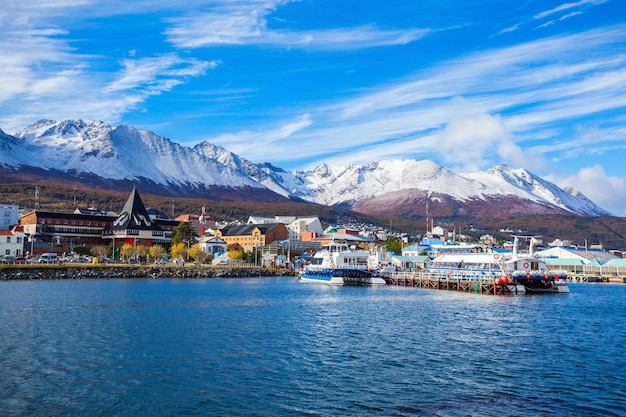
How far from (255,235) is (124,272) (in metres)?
54.5

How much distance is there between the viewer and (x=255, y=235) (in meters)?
127

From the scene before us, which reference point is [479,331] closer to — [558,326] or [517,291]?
[558,326]

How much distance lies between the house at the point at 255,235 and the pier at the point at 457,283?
54209 millimetres

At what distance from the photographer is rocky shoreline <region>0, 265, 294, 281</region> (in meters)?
65.2

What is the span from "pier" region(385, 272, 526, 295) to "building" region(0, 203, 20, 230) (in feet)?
256

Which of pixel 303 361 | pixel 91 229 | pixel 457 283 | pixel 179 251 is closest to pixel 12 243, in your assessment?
pixel 91 229

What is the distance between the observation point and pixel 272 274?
92000mm

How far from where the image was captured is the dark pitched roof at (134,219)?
10781 cm

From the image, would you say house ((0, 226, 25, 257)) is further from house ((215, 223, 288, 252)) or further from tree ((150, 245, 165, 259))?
house ((215, 223, 288, 252))

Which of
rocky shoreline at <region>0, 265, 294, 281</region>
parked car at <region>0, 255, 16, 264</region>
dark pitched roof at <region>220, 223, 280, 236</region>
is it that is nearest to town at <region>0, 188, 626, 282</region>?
dark pitched roof at <region>220, 223, 280, 236</region>

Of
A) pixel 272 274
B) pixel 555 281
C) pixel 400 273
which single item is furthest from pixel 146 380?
pixel 272 274

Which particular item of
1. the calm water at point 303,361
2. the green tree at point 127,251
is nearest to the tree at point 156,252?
the green tree at point 127,251

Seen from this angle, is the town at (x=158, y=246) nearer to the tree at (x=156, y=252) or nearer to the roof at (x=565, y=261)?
the roof at (x=565, y=261)

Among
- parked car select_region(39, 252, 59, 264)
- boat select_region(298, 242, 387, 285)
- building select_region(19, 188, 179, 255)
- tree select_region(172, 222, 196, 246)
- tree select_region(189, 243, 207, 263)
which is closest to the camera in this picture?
boat select_region(298, 242, 387, 285)
